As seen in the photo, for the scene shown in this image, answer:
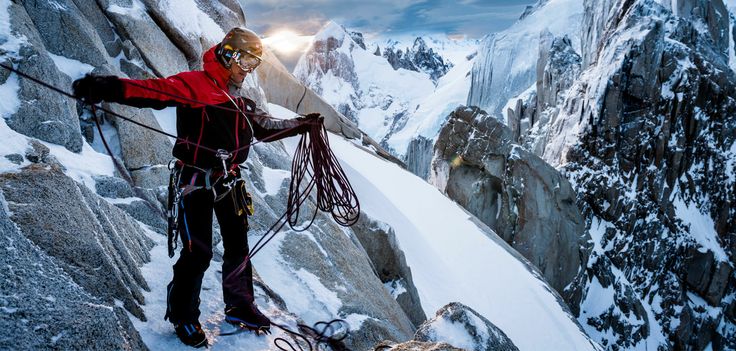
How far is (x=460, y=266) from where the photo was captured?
17906mm

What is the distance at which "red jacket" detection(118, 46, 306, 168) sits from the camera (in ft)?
12.5

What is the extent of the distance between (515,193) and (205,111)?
33971 millimetres

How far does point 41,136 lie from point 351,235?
21.4ft

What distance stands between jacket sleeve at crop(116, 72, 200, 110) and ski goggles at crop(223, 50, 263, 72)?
46 centimetres

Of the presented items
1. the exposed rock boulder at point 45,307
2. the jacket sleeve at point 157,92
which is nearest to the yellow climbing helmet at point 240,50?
the jacket sleeve at point 157,92

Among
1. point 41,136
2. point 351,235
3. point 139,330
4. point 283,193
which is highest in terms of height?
point 41,136

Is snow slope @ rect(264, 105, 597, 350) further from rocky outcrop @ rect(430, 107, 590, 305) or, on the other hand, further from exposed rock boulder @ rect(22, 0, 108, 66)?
rocky outcrop @ rect(430, 107, 590, 305)

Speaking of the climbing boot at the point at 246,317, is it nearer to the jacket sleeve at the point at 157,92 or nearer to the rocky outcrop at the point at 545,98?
the jacket sleeve at the point at 157,92

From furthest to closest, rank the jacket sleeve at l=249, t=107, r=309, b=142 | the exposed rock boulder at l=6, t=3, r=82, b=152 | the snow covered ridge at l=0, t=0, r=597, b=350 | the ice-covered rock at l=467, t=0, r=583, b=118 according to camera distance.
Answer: the ice-covered rock at l=467, t=0, r=583, b=118, the exposed rock boulder at l=6, t=3, r=82, b=152, the jacket sleeve at l=249, t=107, r=309, b=142, the snow covered ridge at l=0, t=0, r=597, b=350

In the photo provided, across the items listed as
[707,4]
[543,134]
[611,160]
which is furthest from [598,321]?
[707,4]

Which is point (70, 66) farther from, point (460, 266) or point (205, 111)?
point (460, 266)

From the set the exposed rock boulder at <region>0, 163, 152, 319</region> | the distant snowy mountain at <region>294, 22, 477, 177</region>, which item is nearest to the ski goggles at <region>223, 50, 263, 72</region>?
the exposed rock boulder at <region>0, 163, 152, 319</region>

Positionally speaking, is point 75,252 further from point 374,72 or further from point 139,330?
point 374,72

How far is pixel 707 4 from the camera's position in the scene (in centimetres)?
5412
